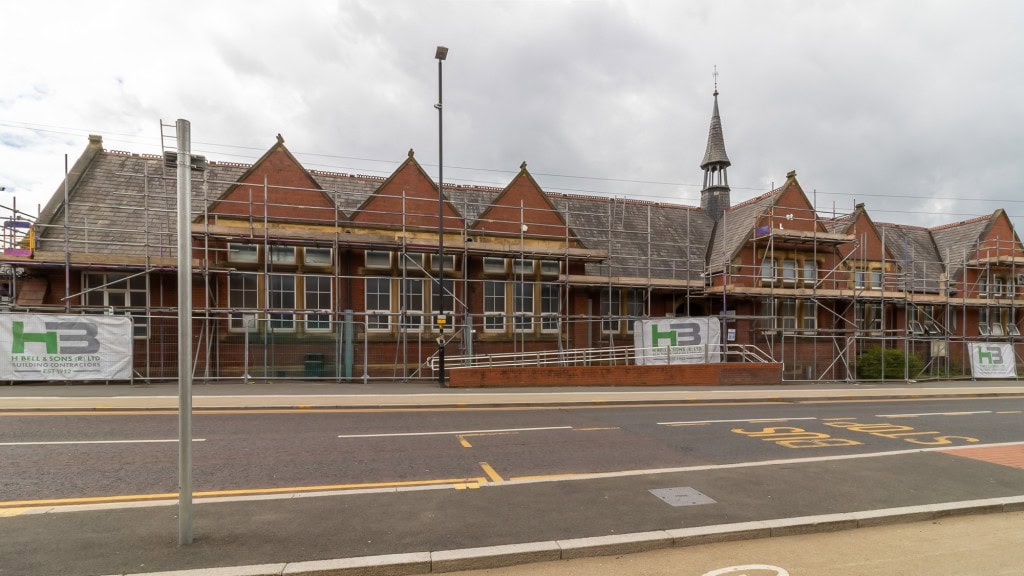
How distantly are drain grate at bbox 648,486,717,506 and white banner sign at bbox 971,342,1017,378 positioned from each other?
29225mm

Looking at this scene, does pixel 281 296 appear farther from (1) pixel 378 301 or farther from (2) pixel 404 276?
(2) pixel 404 276

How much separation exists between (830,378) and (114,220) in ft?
107

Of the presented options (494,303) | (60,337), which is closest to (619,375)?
(494,303)

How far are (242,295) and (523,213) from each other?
1218 centimetres

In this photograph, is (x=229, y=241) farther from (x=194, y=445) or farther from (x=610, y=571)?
(x=610, y=571)

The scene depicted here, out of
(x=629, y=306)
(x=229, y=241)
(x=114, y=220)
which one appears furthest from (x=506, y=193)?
(x=114, y=220)

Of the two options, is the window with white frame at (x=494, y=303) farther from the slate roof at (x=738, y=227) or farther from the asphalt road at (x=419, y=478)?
the slate roof at (x=738, y=227)

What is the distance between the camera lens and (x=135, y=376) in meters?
17.0

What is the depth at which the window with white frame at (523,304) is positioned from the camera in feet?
76.4

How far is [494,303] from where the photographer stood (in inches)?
912

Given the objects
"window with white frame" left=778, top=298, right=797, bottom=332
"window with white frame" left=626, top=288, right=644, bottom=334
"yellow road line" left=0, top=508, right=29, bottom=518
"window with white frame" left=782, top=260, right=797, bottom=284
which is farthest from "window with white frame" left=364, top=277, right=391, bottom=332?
"window with white frame" left=782, top=260, right=797, bottom=284

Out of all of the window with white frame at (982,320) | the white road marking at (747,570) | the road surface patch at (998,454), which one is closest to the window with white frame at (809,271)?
the window with white frame at (982,320)

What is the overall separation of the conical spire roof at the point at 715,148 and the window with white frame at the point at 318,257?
24.4 meters

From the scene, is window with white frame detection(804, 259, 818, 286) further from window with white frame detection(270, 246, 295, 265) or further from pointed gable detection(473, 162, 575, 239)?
window with white frame detection(270, 246, 295, 265)
